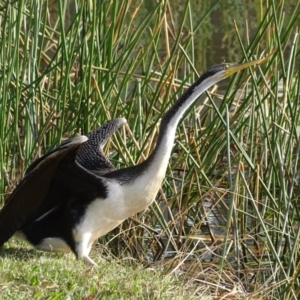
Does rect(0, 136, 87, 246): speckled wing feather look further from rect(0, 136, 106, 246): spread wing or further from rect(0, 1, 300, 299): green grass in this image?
rect(0, 1, 300, 299): green grass

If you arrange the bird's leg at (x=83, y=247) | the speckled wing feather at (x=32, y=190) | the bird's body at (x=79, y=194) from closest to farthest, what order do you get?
the speckled wing feather at (x=32, y=190) → the bird's body at (x=79, y=194) → the bird's leg at (x=83, y=247)

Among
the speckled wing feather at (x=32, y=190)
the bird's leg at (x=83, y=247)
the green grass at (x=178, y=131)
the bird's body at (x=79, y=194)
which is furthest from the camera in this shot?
the green grass at (x=178, y=131)

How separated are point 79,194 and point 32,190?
26cm

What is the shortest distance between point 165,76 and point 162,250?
0.96 metres

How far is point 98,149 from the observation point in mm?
4512

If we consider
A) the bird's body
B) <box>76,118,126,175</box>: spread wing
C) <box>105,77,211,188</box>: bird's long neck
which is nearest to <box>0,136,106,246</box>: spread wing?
the bird's body

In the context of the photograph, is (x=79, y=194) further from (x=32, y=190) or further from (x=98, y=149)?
(x=98, y=149)

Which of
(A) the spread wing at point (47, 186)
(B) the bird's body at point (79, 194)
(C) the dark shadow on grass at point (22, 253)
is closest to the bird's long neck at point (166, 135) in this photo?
(B) the bird's body at point (79, 194)

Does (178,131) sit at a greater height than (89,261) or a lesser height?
greater

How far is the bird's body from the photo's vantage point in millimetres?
3984

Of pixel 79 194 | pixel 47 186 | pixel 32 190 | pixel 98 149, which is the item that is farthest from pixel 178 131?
pixel 32 190

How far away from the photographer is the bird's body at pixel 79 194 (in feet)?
13.1

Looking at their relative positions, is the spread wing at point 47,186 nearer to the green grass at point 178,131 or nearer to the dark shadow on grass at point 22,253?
the dark shadow on grass at point 22,253

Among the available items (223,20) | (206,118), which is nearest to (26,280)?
(206,118)
